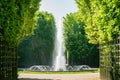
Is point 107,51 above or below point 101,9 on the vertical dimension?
below

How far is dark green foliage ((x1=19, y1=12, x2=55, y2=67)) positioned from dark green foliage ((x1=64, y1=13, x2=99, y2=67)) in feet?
13.1

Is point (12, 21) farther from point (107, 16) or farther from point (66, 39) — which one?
point (66, 39)

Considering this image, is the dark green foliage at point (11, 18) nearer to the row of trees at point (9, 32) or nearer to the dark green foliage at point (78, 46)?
the row of trees at point (9, 32)

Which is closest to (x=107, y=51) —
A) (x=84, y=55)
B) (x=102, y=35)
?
(x=102, y=35)

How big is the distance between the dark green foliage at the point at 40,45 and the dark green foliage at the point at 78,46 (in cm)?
399

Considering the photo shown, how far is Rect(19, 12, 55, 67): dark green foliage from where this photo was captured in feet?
199

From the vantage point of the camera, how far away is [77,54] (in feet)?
195

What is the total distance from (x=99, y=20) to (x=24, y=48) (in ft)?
141

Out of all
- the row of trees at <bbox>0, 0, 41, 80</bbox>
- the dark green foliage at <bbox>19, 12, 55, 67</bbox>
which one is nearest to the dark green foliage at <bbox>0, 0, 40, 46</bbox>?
the row of trees at <bbox>0, 0, 41, 80</bbox>

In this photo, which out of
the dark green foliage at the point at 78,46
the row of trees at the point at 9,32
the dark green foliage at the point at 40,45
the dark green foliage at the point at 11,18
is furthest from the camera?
the dark green foliage at the point at 40,45

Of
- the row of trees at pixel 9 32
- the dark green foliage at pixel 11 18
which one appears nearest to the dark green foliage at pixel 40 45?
the dark green foliage at pixel 11 18

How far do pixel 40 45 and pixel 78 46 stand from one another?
277 inches

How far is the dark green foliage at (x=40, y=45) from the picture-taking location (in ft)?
199

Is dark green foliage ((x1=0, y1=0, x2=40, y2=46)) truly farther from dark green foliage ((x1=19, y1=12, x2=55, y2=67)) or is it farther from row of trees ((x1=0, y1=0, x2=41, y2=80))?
dark green foliage ((x1=19, y1=12, x2=55, y2=67))
